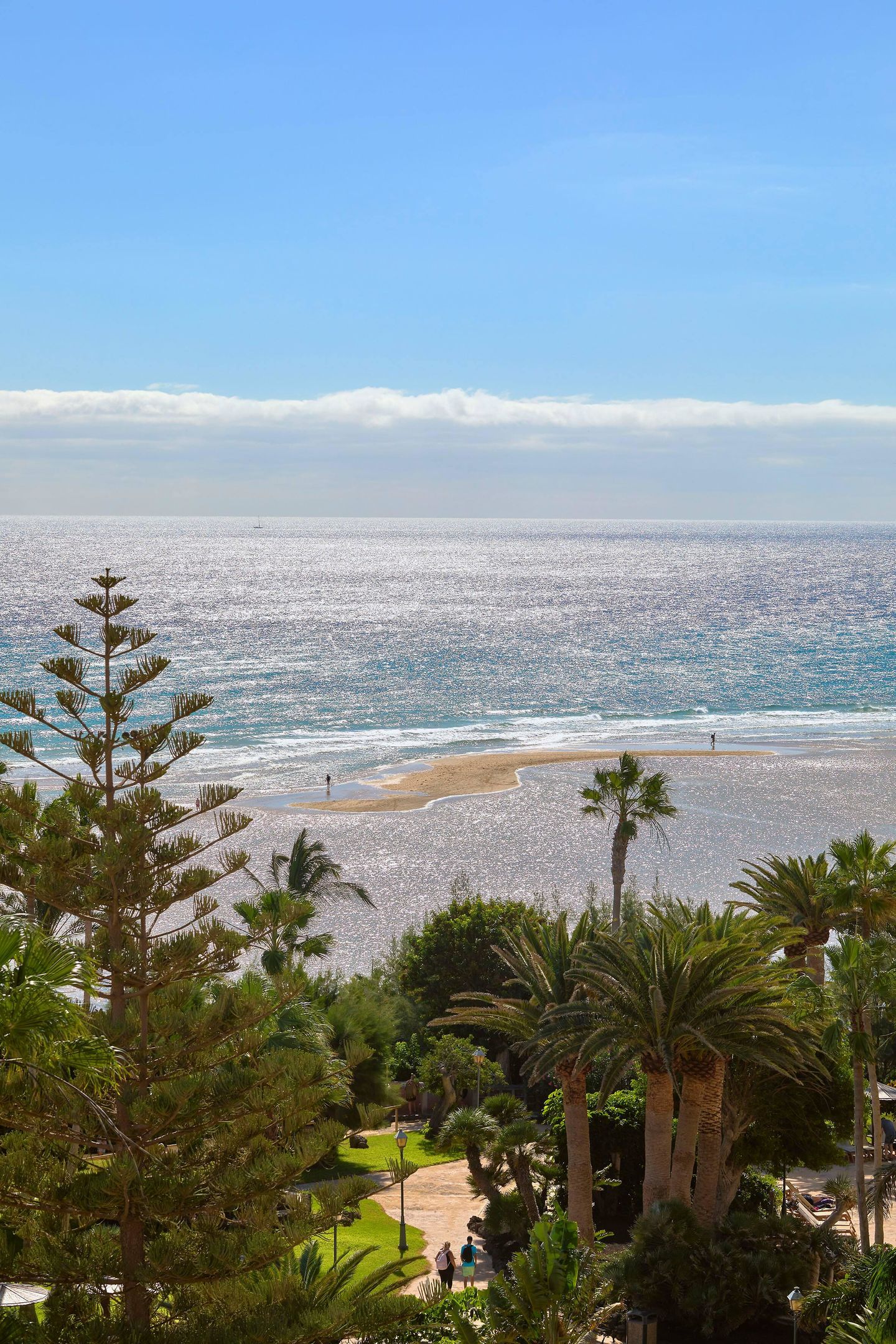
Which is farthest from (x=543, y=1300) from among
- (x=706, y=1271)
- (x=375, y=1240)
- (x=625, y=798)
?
(x=625, y=798)

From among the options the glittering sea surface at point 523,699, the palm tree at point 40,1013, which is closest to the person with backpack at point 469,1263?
the palm tree at point 40,1013

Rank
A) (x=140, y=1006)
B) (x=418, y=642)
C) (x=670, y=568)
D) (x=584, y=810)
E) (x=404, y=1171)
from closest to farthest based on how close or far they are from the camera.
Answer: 1. (x=140, y=1006)
2. (x=404, y=1171)
3. (x=584, y=810)
4. (x=418, y=642)
5. (x=670, y=568)

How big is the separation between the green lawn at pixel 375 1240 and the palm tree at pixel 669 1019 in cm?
372

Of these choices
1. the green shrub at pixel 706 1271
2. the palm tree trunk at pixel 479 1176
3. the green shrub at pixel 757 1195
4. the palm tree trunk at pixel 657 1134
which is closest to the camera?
the green shrub at pixel 706 1271

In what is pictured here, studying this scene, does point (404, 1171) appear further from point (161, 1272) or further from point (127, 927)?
point (127, 927)

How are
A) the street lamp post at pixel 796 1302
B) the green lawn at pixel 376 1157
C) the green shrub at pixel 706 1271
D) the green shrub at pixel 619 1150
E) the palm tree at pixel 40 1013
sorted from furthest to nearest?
1. the green lawn at pixel 376 1157
2. the green shrub at pixel 619 1150
3. the green shrub at pixel 706 1271
4. the street lamp post at pixel 796 1302
5. the palm tree at pixel 40 1013

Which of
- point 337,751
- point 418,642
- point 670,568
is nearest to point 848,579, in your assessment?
point 670,568

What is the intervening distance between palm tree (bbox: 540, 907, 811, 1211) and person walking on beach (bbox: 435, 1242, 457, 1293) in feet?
8.91

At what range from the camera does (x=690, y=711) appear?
72.2 meters

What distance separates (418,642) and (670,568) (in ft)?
326

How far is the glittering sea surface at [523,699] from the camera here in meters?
42.1

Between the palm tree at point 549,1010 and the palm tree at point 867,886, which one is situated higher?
the palm tree at point 867,886

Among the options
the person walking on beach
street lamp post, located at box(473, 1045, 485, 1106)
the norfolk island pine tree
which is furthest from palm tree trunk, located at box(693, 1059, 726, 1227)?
the norfolk island pine tree

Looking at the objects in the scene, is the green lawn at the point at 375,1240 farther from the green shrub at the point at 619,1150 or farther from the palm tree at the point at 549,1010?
the green shrub at the point at 619,1150
